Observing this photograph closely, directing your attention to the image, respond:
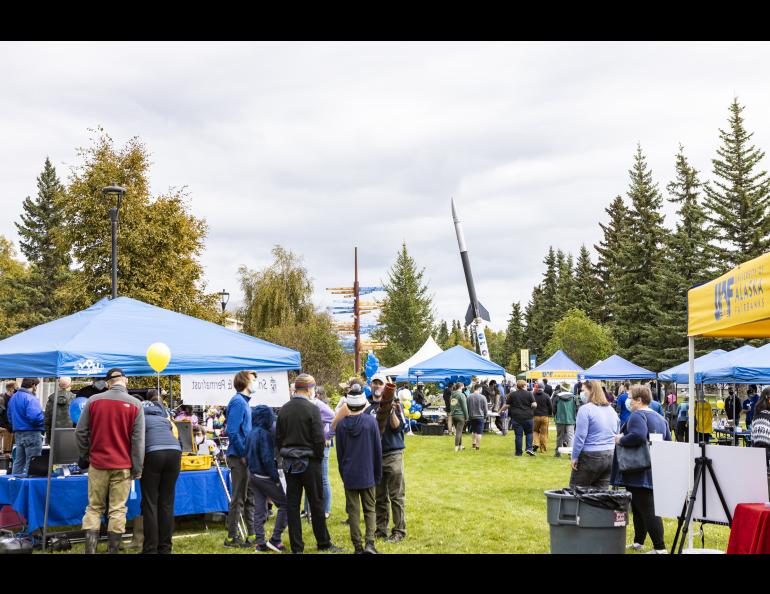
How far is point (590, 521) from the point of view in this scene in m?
6.95

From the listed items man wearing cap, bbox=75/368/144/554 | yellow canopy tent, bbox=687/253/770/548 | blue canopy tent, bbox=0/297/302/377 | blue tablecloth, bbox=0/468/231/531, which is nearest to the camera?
yellow canopy tent, bbox=687/253/770/548

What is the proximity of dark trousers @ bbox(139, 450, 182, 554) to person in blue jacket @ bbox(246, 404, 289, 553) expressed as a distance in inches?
34.2

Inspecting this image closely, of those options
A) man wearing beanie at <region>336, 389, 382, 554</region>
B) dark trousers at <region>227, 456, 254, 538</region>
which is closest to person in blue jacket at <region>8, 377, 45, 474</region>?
dark trousers at <region>227, 456, 254, 538</region>

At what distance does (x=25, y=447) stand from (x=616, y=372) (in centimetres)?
2313

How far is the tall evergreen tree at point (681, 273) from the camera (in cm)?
4344

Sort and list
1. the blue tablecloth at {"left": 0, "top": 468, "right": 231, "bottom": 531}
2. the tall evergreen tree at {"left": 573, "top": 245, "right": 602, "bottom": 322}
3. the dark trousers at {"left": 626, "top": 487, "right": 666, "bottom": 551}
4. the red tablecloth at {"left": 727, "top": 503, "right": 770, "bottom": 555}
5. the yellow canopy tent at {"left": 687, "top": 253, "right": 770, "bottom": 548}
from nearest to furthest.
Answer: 1. the yellow canopy tent at {"left": 687, "top": 253, "right": 770, "bottom": 548}
2. the red tablecloth at {"left": 727, "top": 503, "right": 770, "bottom": 555}
3. the dark trousers at {"left": 626, "top": 487, "right": 666, "bottom": 551}
4. the blue tablecloth at {"left": 0, "top": 468, "right": 231, "bottom": 531}
5. the tall evergreen tree at {"left": 573, "top": 245, "right": 602, "bottom": 322}

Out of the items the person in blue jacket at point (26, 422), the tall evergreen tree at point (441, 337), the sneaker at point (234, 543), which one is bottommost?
the sneaker at point (234, 543)

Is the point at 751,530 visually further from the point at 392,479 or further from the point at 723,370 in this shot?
the point at 723,370

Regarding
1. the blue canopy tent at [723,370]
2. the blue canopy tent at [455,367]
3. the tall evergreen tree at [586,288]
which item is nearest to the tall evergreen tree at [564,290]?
the tall evergreen tree at [586,288]

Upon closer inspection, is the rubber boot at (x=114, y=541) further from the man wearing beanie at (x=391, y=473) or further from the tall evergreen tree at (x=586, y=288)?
the tall evergreen tree at (x=586, y=288)

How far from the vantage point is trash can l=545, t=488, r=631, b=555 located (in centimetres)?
693

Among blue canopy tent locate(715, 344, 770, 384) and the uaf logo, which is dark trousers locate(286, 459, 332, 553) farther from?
blue canopy tent locate(715, 344, 770, 384)

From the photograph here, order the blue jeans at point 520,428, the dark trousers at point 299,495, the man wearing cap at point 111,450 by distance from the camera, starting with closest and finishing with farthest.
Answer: the man wearing cap at point 111,450 < the dark trousers at point 299,495 < the blue jeans at point 520,428

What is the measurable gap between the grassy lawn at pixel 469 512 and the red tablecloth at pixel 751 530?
102 inches
